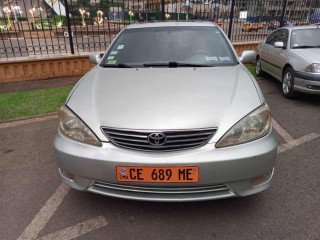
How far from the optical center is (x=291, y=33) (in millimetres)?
6121

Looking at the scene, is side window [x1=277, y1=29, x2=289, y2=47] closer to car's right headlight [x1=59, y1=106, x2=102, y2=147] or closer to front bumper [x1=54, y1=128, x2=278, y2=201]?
front bumper [x1=54, y1=128, x2=278, y2=201]

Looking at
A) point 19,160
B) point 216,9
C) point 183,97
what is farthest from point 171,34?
point 216,9

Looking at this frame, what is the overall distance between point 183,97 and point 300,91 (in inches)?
149

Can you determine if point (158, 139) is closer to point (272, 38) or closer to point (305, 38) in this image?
point (305, 38)

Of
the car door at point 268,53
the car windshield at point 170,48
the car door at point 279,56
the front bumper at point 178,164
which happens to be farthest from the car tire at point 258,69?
the front bumper at point 178,164

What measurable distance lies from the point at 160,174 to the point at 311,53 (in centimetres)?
458

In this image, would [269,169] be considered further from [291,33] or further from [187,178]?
[291,33]

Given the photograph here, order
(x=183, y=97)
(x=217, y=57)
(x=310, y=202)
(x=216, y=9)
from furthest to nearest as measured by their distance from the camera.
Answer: (x=216, y=9)
(x=217, y=57)
(x=310, y=202)
(x=183, y=97)

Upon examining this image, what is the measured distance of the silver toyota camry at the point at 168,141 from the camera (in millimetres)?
2100

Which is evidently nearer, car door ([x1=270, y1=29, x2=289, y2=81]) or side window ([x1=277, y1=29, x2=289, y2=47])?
car door ([x1=270, y1=29, x2=289, y2=81])

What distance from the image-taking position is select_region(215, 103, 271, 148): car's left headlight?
2167 millimetres

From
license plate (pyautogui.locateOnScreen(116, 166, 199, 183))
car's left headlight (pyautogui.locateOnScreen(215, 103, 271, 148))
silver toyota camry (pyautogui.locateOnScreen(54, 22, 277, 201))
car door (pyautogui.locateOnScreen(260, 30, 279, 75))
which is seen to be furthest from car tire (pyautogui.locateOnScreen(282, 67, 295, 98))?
license plate (pyautogui.locateOnScreen(116, 166, 199, 183))

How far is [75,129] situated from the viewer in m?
2.34

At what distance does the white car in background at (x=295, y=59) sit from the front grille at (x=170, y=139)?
150 inches
